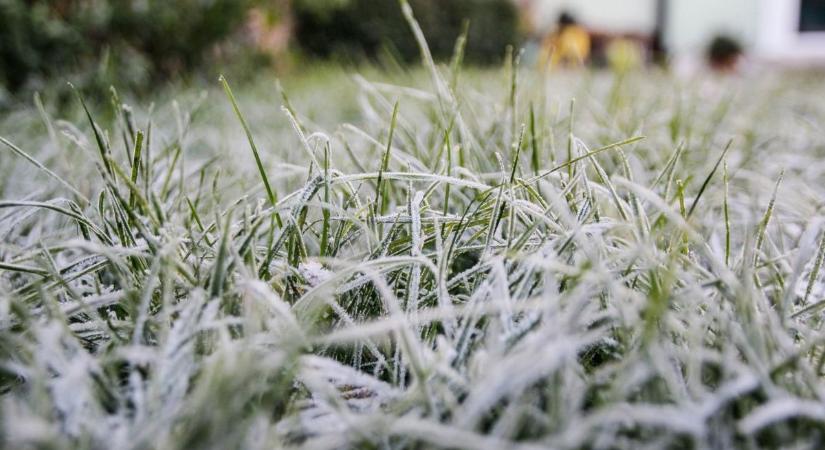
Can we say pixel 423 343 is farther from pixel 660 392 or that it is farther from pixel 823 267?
pixel 823 267

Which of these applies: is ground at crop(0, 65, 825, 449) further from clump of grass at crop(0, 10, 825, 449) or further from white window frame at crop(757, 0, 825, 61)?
white window frame at crop(757, 0, 825, 61)

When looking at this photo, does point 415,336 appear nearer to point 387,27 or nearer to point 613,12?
point 387,27

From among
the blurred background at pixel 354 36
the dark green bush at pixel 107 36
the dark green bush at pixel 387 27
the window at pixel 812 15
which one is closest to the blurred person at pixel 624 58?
the blurred background at pixel 354 36

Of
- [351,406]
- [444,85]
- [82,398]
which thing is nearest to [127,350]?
[82,398]

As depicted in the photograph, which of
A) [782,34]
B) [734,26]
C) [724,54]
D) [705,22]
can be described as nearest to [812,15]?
[782,34]

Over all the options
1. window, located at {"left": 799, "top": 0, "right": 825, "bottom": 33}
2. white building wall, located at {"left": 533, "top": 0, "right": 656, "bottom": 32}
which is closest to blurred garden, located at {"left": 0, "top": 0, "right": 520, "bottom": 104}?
white building wall, located at {"left": 533, "top": 0, "right": 656, "bottom": 32}
